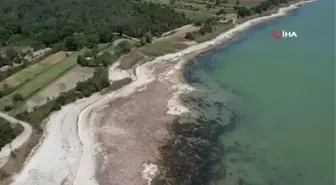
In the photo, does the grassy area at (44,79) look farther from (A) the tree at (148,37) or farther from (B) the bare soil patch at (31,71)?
(A) the tree at (148,37)

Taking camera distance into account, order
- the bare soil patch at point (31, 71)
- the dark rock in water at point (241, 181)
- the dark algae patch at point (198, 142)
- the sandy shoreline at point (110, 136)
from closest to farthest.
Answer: the dark rock in water at point (241, 181) < the sandy shoreline at point (110, 136) < the dark algae patch at point (198, 142) < the bare soil patch at point (31, 71)

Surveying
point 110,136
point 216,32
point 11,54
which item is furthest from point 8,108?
point 216,32

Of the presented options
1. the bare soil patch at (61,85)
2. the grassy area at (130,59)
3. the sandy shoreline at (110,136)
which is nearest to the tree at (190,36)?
the grassy area at (130,59)

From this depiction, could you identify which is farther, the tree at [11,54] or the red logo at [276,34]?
the red logo at [276,34]

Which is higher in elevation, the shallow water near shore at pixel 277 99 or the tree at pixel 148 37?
the tree at pixel 148 37

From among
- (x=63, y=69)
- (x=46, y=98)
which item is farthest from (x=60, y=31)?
(x=46, y=98)

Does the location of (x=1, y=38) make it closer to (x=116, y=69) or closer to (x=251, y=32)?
(x=116, y=69)
